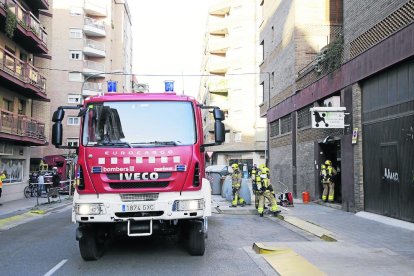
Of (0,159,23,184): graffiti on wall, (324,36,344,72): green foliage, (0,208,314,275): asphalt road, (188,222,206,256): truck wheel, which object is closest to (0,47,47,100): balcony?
(0,159,23,184): graffiti on wall

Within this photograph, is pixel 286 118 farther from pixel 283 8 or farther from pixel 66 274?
pixel 66 274

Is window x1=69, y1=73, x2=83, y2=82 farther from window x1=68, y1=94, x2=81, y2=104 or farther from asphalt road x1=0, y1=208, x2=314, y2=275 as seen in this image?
asphalt road x1=0, y1=208, x2=314, y2=275

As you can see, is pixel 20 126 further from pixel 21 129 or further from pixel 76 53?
pixel 76 53

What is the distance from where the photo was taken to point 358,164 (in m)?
14.8

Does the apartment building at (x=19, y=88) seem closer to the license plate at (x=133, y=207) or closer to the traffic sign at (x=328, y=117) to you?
the traffic sign at (x=328, y=117)

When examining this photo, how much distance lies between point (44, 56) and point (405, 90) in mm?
23794

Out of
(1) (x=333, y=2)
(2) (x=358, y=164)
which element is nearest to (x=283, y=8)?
(1) (x=333, y=2)

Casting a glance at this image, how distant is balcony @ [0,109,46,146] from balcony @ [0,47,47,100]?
4.99 feet

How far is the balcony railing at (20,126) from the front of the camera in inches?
877

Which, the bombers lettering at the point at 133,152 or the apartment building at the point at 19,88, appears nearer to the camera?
the bombers lettering at the point at 133,152

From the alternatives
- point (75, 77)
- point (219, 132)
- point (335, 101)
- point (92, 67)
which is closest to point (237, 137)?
point (92, 67)

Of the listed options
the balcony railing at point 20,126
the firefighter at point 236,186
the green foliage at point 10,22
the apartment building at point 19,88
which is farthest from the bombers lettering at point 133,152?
the green foliage at point 10,22

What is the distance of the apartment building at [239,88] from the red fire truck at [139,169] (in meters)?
46.3

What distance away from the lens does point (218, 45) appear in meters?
61.6
